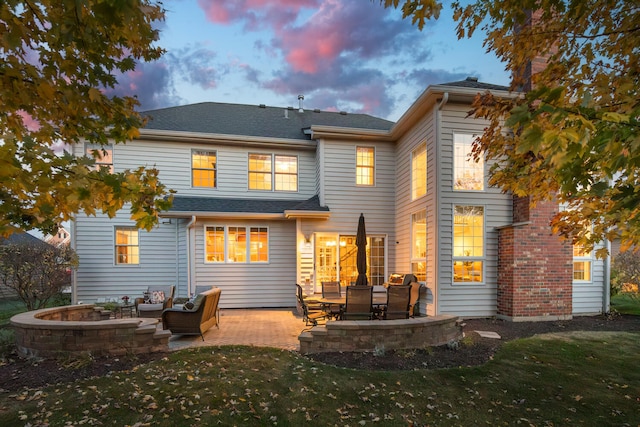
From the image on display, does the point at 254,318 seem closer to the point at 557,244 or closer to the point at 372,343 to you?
the point at 372,343

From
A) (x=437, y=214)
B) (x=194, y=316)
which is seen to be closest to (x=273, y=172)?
(x=437, y=214)

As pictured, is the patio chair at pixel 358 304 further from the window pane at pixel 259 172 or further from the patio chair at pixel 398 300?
the window pane at pixel 259 172

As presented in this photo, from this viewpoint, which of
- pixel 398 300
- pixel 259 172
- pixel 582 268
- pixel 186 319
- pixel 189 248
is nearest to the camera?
pixel 186 319

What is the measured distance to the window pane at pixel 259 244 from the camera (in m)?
11.4

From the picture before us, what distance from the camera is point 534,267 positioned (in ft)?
28.2

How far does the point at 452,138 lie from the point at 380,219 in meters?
3.89

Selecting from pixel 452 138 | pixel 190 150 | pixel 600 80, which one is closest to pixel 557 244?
pixel 452 138

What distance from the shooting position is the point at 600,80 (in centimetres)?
→ 309

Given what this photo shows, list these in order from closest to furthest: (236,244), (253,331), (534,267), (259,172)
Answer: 1. (253,331)
2. (534,267)
3. (236,244)
4. (259,172)

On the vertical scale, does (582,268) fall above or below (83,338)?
above

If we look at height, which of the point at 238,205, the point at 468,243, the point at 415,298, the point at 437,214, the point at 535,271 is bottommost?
the point at 415,298

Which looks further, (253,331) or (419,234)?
(419,234)

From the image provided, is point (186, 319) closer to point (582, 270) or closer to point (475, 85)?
point (475, 85)

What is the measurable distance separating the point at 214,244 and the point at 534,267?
979 centimetres
